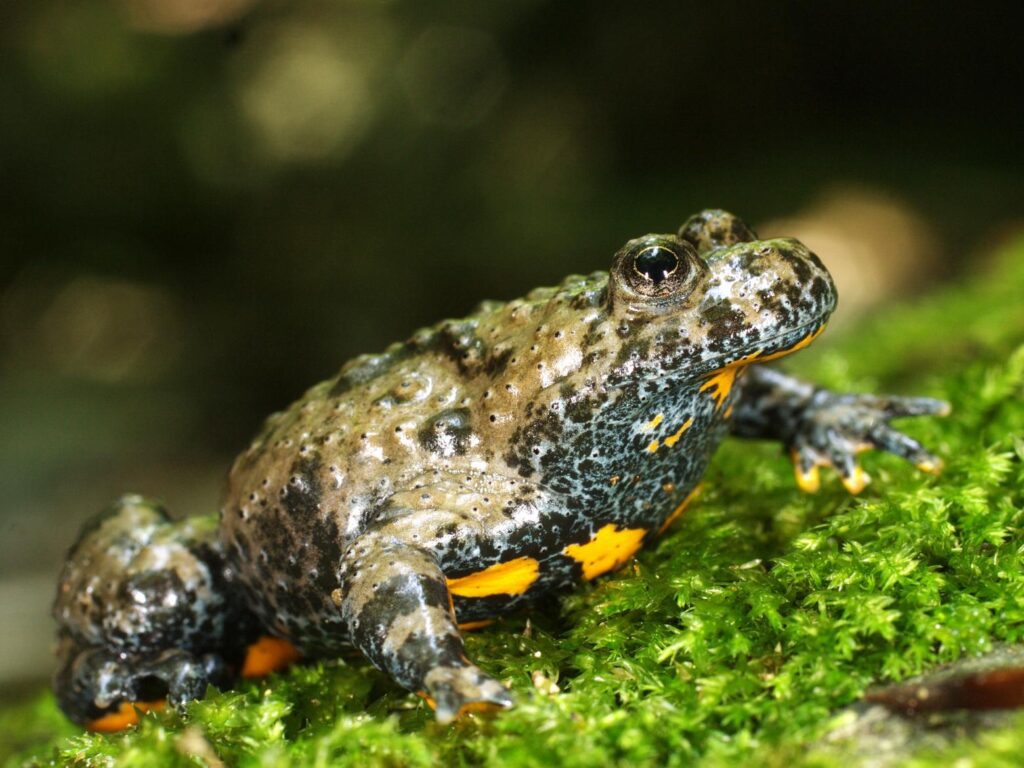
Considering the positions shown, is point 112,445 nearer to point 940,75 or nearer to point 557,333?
point 557,333

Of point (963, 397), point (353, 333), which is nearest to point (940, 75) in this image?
point (353, 333)

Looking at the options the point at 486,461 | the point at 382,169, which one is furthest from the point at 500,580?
the point at 382,169

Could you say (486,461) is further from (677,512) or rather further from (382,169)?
(382,169)

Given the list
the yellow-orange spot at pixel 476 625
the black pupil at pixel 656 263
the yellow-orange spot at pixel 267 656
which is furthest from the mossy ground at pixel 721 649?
the black pupil at pixel 656 263

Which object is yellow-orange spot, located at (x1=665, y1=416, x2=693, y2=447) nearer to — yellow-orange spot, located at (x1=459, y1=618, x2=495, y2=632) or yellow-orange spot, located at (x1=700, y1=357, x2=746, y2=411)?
yellow-orange spot, located at (x1=700, y1=357, x2=746, y2=411)

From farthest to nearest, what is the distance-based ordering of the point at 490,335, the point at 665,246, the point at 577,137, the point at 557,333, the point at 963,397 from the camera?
the point at 577,137 < the point at 963,397 < the point at 490,335 < the point at 557,333 < the point at 665,246

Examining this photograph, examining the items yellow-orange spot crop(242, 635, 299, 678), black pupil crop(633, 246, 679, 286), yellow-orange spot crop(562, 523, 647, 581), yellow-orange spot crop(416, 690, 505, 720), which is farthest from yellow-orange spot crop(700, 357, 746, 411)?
yellow-orange spot crop(242, 635, 299, 678)

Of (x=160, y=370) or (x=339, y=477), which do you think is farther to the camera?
(x=160, y=370)
